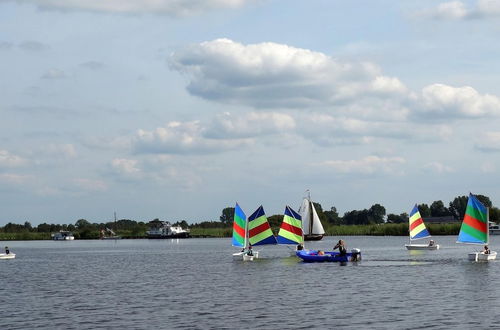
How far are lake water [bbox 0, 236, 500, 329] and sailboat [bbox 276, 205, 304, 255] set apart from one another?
732cm

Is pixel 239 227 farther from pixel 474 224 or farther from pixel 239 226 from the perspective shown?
pixel 474 224

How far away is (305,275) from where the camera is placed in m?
74.1

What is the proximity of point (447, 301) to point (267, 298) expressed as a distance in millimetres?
12251

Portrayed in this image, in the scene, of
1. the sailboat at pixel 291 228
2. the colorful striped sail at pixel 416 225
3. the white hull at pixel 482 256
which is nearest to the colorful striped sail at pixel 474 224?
the white hull at pixel 482 256

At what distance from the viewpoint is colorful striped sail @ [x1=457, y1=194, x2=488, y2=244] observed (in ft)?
281

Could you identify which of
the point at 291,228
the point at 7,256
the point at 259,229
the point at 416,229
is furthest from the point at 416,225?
the point at 7,256

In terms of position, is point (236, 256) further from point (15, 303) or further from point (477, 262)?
point (15, 303)

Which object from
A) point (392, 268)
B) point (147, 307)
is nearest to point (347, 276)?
point (392, 268)

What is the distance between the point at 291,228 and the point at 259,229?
3869 mm

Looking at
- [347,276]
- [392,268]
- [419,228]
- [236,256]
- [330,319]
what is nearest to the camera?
[330,319]

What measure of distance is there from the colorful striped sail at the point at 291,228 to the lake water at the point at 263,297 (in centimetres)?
734

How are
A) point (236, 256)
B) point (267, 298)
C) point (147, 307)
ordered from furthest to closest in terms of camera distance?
point (236, 256) → point (267, 298) → point (147, 307)

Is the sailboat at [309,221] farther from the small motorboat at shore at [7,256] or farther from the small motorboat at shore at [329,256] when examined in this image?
the small motorboat at shore at [329,256]

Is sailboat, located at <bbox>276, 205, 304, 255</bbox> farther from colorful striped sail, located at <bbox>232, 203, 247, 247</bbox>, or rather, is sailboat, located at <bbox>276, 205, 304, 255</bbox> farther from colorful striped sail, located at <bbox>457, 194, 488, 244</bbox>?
colorful striped sail, located at <bbox>457, 194, 488, 244</bbox>
